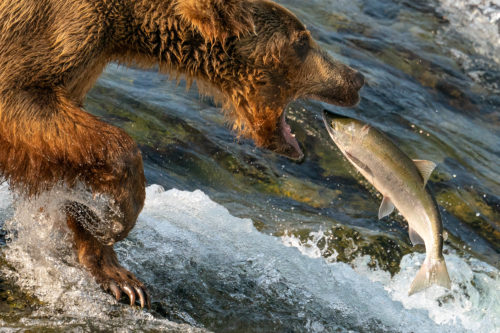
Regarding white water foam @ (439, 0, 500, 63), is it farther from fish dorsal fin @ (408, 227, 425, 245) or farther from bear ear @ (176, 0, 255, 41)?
bear ear @ (176, 0, 255, 41)

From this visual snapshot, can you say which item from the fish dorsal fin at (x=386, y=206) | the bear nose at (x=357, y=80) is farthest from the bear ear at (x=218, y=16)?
the fish dorsal fin at (x=386, y=206)

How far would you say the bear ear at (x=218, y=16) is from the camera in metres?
4.41

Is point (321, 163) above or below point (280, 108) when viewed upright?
below

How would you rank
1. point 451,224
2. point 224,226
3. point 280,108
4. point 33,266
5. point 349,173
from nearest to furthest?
point 33,266
point 280,108
point 224,226
point 451,224
point 349,173

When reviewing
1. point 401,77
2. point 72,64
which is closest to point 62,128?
point 72,64

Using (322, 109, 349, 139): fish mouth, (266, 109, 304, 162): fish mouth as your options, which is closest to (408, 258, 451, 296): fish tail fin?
(322, 109, 349, 139): fish mouth

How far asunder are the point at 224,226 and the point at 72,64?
7.00 ft

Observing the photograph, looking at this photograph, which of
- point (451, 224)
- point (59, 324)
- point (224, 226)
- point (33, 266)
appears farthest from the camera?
point (451, 224)

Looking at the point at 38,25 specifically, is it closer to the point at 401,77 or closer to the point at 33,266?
the point at 33,266

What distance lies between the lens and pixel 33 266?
464 centimetres

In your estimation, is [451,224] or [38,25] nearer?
[38,25]

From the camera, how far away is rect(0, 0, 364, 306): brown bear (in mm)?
4203

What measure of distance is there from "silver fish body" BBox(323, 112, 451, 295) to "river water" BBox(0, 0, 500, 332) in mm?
832

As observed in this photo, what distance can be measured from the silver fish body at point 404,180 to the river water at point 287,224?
832 mm
